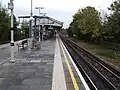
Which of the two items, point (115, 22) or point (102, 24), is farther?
point (102, 24)

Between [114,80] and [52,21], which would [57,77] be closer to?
[114,80]

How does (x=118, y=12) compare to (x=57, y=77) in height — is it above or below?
above

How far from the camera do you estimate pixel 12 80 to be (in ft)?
43.1

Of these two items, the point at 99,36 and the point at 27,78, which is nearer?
the point at 27,78

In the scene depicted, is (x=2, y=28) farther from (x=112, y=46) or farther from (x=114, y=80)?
(x=114, y=80)

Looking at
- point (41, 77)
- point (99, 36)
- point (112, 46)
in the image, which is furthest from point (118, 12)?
point (41, 77)

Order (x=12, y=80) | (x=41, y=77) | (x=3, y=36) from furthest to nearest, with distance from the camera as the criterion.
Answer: (x=3, y=36), (x=41, y=77), (x=12, y=80)

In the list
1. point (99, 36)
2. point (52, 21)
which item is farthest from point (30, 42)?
point (52, 21)

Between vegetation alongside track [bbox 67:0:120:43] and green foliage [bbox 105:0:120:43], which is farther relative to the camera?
vegetation alongside track [bbox 67:0:120:43]

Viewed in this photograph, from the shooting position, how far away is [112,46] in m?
49.9

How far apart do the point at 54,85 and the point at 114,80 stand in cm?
569

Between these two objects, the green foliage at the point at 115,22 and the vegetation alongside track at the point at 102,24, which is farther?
the vegetation alongside track at the point at 102,24

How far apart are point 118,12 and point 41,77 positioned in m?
39.9

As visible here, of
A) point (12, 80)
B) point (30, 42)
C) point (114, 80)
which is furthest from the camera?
point (30, 42)
